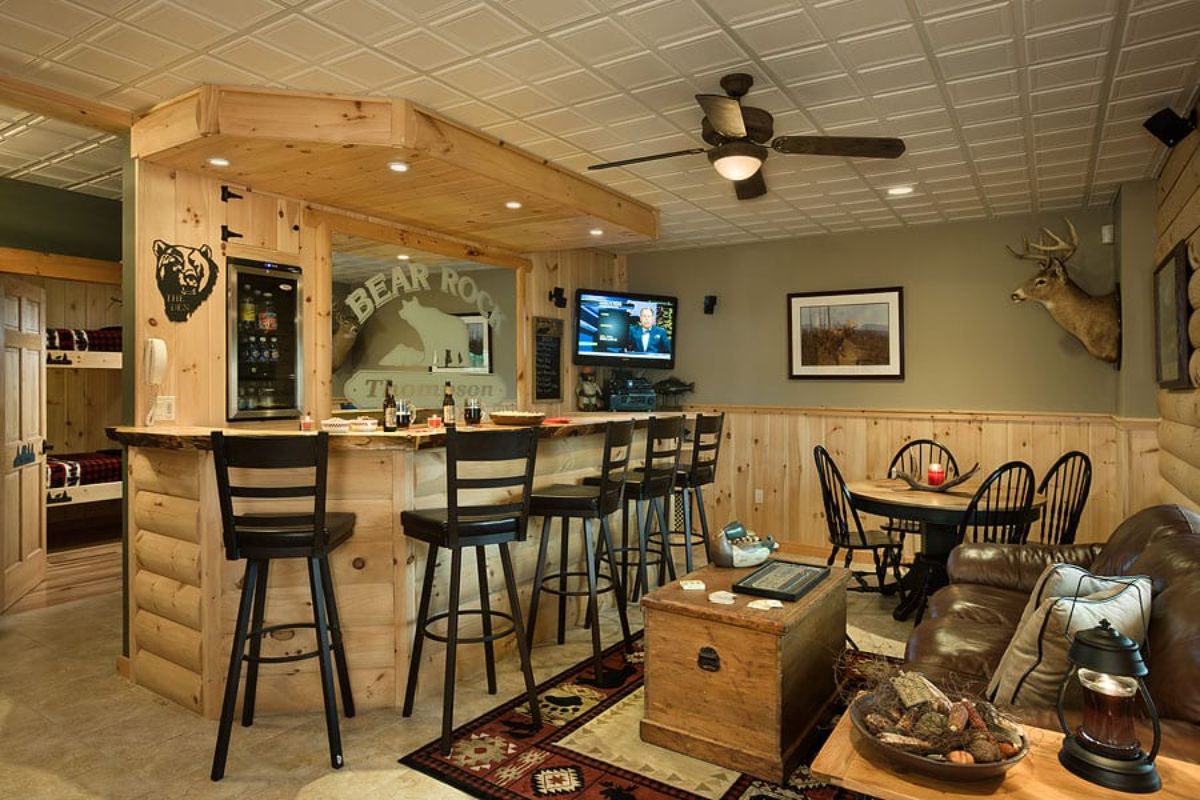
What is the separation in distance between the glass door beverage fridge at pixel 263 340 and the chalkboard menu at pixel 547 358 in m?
2.21

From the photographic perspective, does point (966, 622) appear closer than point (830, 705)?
Yes

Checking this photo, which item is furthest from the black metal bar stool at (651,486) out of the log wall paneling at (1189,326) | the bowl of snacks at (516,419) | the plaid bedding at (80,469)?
the plaid bedding at (80,469)

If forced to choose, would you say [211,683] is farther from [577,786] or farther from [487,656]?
[577,786]

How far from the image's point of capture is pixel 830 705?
291 centimetres

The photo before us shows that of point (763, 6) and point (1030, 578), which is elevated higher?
point (763, 6)

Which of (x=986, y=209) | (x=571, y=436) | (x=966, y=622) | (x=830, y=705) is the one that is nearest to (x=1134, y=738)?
(x=966, y=622)

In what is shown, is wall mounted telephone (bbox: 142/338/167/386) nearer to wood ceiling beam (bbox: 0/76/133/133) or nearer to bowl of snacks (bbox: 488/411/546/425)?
wood ceiling beam (bbox: 0/76/133/133)

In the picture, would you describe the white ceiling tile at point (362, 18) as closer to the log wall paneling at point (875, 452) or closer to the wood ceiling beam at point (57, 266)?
the wood ceiling beam at point (57, 266)

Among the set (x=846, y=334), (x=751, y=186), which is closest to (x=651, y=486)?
(x=751, y=186)

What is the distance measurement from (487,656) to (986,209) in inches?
176

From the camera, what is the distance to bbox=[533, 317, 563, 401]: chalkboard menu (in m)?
5.95

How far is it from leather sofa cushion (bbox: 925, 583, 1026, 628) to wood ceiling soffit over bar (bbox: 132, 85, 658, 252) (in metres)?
2.80

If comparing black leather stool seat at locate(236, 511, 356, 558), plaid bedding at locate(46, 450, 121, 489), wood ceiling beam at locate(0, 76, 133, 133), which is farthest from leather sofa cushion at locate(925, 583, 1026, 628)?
plaid bedding at locate(46, 450, 121, 489)

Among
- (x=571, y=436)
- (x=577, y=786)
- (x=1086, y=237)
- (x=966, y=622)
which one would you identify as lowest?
(x=577, y=786)
